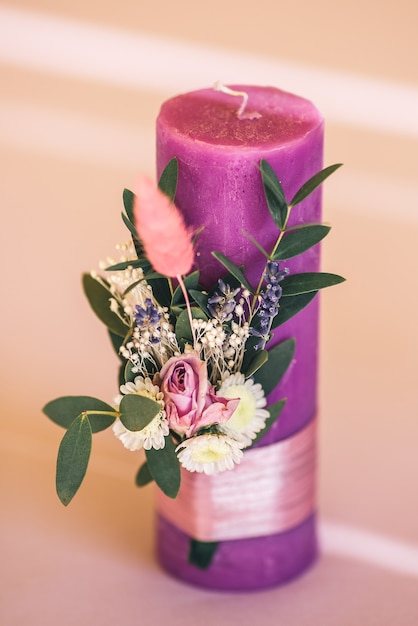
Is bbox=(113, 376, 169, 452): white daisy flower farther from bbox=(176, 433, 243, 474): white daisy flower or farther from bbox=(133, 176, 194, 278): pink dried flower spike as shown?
bbox=(133, 176, 194, 278): pink dried flower spike

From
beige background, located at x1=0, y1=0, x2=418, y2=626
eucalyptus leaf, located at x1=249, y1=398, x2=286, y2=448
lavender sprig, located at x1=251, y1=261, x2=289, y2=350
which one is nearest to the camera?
lavender sprig, located at x1=251, y1=261, x2=289, y2=350

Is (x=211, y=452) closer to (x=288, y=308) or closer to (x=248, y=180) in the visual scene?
(x=288, y=308)

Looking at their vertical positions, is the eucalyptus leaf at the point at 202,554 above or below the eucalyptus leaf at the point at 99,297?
below

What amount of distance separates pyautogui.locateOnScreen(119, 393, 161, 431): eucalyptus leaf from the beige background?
0.31m

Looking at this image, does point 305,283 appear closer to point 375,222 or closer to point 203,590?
point 203,590

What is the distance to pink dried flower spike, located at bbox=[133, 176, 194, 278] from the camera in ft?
3.01

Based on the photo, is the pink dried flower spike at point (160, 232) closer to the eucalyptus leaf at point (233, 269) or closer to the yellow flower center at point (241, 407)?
the eucalyptus leaf at point (233, 269)

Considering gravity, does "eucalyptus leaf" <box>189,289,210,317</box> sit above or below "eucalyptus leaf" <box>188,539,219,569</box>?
above

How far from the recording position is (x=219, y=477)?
116 cm

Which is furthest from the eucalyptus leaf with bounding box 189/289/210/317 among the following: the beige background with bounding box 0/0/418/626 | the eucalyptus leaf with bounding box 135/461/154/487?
the beige background with bounding box 0/0/418/626

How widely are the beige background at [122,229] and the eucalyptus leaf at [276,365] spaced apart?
0.28 m

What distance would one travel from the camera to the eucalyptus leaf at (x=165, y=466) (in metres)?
1.06

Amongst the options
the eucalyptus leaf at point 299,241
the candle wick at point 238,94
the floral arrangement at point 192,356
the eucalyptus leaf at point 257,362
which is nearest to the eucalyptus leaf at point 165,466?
the floral arrangement at point 192,356

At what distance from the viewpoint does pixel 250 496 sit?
1176 mm
